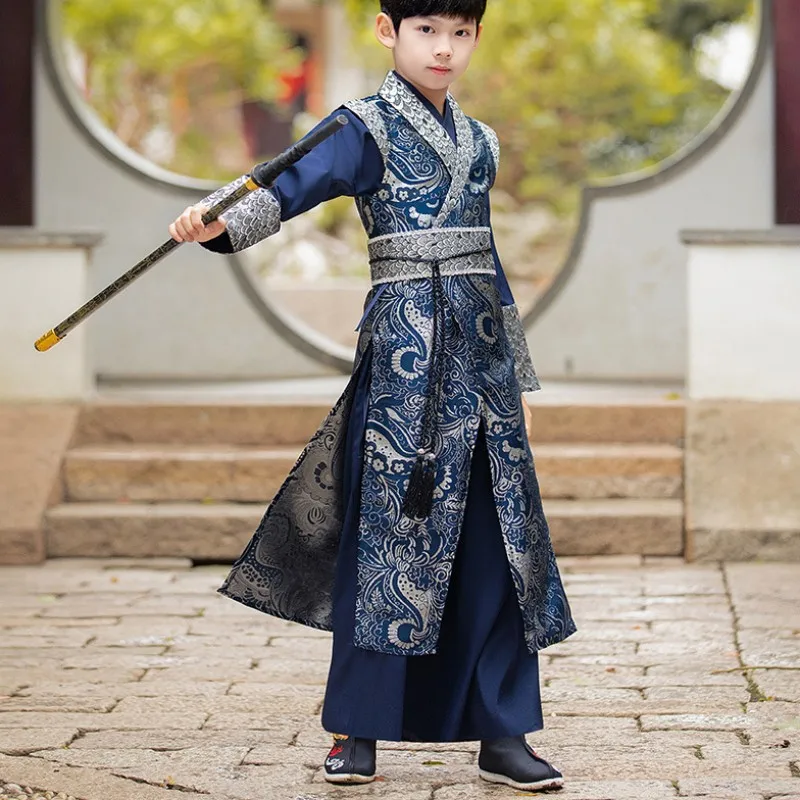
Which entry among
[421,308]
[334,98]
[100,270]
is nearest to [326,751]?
[421,308]

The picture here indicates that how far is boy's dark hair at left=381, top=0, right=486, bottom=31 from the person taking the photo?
3.37 m

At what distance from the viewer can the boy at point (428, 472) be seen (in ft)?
11.0

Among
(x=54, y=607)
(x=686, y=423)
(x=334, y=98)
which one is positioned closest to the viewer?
(x=54, y=607)

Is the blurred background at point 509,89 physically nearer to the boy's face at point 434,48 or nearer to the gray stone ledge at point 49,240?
the gray stone ledge at point 49,240

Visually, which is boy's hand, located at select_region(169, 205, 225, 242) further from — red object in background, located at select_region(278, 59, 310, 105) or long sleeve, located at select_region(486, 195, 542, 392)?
red object in background, located at select_region(278, 59, 310, 105)

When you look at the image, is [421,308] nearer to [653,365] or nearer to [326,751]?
[326,751]

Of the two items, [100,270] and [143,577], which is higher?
[100,270]

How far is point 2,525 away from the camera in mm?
6348

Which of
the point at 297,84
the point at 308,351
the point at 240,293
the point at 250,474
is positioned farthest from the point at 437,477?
the point at 297,84

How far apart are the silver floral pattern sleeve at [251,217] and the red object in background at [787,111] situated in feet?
16.1

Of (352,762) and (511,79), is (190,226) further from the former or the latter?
(511,79)

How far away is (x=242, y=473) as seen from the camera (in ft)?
A: 21.9

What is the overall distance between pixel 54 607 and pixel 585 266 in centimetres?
413

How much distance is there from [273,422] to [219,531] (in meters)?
0.80
